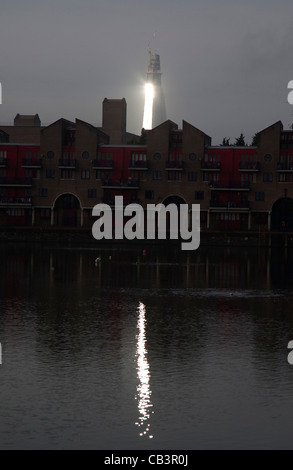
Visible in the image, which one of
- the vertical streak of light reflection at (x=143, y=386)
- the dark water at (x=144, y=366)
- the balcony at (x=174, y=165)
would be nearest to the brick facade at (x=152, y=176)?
the balcony at (x=174, y=165)

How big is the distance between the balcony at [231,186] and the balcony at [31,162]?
93.5ft

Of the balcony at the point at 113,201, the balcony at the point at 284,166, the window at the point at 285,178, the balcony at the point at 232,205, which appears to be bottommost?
the balcony at the point at 232,205

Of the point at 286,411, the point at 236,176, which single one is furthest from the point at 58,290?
the point at 236,176

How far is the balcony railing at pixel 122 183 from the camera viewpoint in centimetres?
11756

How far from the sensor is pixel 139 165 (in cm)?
11825

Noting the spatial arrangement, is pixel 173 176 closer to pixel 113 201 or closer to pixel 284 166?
pixel 113 201

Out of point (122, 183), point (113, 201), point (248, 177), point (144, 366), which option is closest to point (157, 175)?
point (122, 183)

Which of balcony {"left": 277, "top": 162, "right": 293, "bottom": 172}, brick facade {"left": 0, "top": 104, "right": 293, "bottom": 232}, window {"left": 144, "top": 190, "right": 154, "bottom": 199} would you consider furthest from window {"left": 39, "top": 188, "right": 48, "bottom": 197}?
balcony {"left": 277, "top": 162, "right": 293, "bottom": 172}

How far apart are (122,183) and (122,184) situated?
31cm

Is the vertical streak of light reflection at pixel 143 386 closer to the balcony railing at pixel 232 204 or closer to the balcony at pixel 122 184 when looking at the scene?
the balcony railing at pixel 232 204

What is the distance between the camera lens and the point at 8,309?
35.7 metres

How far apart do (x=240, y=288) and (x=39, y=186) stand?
77.0m

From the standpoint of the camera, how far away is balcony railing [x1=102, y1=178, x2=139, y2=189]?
11756cm

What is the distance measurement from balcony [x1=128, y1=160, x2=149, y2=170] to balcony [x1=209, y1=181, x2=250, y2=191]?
1109 centimetres
